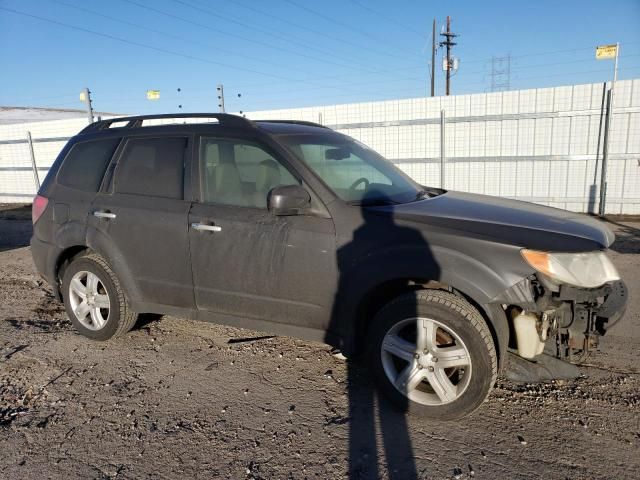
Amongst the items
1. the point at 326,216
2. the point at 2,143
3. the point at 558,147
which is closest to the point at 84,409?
the point at 326,216

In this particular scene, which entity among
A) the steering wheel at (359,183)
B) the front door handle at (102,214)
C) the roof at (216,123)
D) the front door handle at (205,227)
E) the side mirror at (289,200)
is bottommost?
the front door handle at (205,227)

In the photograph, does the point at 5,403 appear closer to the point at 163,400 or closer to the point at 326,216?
the point at 163,400

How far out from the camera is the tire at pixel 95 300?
3.95 m

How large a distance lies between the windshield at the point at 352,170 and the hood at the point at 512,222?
0.25m

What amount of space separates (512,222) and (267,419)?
199 cm

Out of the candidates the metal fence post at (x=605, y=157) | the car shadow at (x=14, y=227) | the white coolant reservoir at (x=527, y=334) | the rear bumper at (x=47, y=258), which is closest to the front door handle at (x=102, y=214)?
the rear bumper at (x=47, y=258)

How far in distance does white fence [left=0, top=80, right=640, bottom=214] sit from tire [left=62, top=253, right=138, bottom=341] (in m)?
8.39

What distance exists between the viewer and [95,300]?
4.05 meters

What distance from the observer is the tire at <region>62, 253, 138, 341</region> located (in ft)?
13.0

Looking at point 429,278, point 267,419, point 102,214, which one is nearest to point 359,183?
point 429,278

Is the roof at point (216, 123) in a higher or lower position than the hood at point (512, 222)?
higher

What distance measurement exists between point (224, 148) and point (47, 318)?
9.50 ft

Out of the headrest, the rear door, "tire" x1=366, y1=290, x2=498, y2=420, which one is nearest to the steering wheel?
the headrest

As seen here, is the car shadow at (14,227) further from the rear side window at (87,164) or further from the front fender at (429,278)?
the front fender at (429,278)
